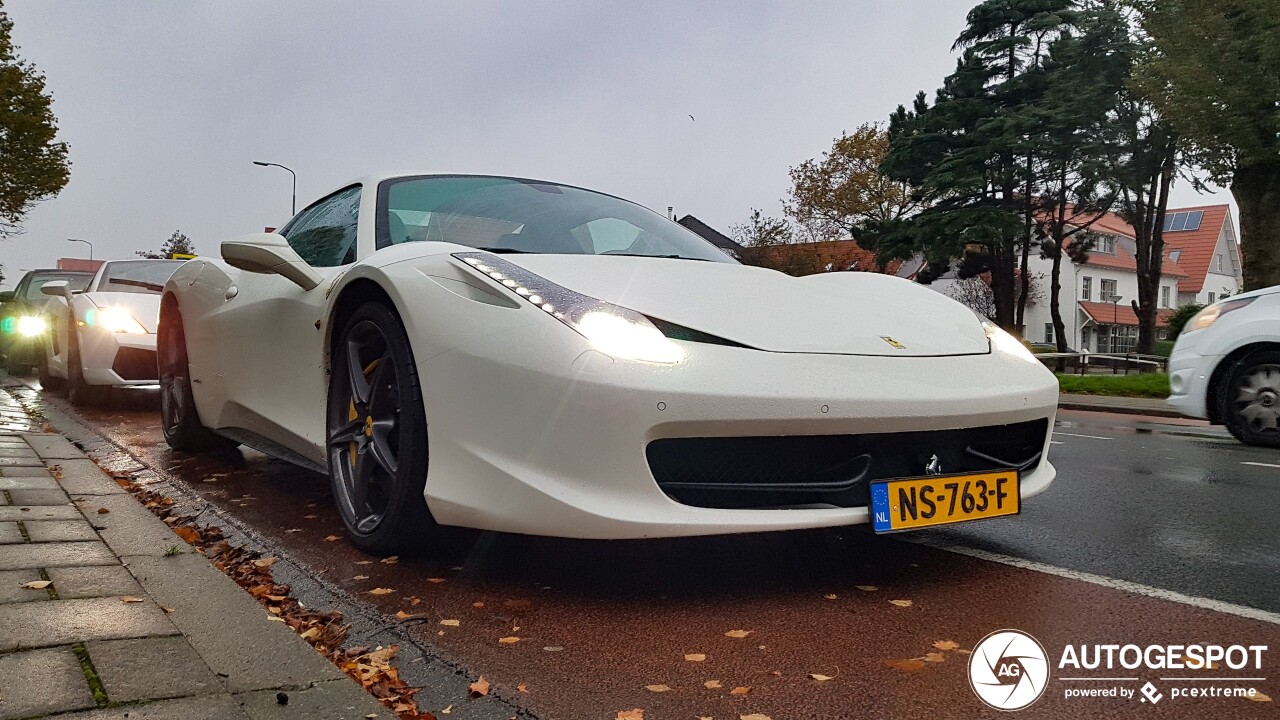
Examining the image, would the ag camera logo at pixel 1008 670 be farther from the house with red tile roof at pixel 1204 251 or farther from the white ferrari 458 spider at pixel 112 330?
the house with red tile roof at pixel 1204 251

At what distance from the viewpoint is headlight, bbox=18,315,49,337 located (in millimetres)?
12600

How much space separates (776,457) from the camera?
8.67ft

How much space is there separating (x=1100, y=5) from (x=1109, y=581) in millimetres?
30948

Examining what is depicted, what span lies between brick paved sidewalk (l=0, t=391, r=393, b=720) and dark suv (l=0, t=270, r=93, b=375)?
1023 cm

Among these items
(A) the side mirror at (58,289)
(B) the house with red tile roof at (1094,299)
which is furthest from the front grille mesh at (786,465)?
(B) the house with red tile roof at (1094,299)

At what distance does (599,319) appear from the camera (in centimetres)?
259

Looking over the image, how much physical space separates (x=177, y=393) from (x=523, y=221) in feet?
9.45

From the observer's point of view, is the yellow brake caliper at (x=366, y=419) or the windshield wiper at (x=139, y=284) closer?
the yellow brake caliper at (x=366, y=419)

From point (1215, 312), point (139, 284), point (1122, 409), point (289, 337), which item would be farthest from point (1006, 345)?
point (1122, 409)

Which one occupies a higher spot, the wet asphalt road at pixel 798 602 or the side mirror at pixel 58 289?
the side mirror at pixel 58 289

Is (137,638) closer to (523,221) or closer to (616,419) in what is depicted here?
(616,419)

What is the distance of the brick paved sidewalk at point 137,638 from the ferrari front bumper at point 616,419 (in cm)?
65

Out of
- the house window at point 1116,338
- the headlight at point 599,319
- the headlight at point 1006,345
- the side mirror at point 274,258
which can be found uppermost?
the side mirror at point 274,258

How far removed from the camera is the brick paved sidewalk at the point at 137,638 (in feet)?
6.08
